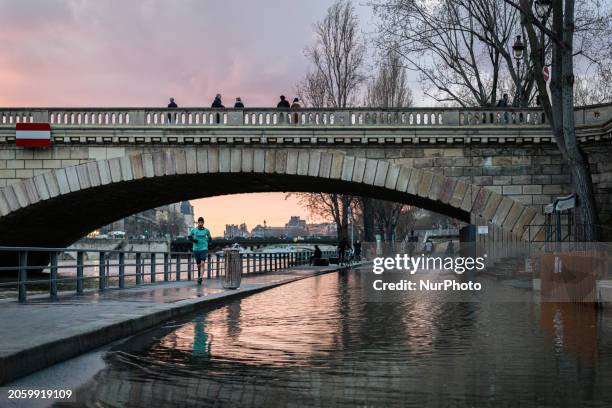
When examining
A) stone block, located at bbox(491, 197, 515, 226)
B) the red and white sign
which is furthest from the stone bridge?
the red and white sign

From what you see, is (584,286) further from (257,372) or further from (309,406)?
(309,406)

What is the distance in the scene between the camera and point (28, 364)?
7727mm

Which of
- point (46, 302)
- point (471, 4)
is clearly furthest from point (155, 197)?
point (46, 302)

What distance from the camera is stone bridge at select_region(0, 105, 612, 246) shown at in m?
32.7

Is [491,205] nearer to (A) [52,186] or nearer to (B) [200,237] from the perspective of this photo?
(B) [200,237]

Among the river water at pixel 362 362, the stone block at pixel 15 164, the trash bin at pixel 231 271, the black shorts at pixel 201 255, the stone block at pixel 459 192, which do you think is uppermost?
the stone block at pixel 15 164

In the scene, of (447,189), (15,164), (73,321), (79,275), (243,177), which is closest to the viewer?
(73,321)

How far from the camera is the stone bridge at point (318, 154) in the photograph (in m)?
32.7

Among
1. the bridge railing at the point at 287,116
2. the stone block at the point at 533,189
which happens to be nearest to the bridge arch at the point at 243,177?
the stone block at the point at 533,189

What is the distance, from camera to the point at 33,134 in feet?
112

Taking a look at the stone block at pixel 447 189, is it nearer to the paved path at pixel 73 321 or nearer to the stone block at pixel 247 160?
the stone block at pixel 247 160
